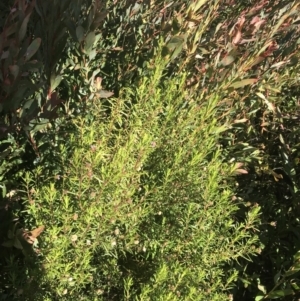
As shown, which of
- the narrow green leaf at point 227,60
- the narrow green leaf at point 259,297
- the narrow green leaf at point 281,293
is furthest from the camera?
the narrow green leaf at point 259,297

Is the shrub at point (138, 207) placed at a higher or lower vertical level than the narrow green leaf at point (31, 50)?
lower

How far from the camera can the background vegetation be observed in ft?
5.26

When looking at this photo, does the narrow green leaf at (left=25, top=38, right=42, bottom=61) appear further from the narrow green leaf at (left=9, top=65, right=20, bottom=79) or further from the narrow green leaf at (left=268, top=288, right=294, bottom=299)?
the narrow green leaf at (left=268, top=288, right=294, bottom=299)

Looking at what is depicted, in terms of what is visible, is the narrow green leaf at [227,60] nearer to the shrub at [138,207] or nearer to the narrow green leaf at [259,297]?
the shrub at [138,207]

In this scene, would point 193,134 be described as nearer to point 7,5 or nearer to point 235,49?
point 235,49

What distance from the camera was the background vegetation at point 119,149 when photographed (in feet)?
5.26

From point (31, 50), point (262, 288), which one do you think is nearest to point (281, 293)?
point (262, 288)

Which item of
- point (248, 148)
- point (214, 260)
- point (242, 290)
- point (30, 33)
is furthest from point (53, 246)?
point (242, 290)

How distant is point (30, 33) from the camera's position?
6.31ft

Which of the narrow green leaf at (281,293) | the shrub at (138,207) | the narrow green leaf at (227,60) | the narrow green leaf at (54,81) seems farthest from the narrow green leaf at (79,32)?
the narrow green leaf at (281,293)

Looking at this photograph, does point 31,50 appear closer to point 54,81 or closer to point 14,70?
point 14,70

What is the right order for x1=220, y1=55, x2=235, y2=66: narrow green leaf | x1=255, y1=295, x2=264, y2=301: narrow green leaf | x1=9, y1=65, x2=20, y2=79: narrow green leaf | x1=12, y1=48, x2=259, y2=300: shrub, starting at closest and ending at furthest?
x1=9, y1=65, x2=20, y2=79: narrow green leaf → x1=12, y1=48, x2=259, y2=300: shrub → x1=220, y1=55, x2=235, y2=66: narrow green leaf → x1=255, y1=295, x2=264, y2=301: narrow green leaf

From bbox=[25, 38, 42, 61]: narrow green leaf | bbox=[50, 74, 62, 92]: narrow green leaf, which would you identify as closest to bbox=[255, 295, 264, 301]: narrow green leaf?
bbox=[50, 74, 62, 92]: narrow green leaf

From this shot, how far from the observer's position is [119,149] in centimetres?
163
